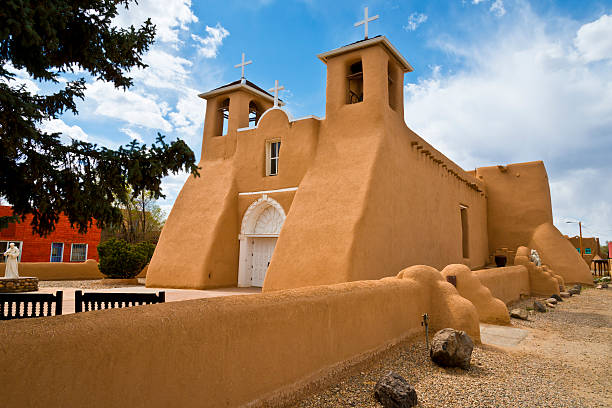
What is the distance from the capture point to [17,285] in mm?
12859

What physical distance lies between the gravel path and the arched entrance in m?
7.71

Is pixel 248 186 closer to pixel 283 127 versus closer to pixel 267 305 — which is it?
pixel 283 127

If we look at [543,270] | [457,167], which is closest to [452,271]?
[543,270]

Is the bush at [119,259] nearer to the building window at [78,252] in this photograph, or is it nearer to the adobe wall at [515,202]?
the building window at [78,252]

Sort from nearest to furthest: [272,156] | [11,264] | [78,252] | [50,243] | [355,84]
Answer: [11,264]
[272,156]
[355,84]
[50,243]
[78,252]

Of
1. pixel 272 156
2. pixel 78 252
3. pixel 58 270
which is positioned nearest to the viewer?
pixel 272 156

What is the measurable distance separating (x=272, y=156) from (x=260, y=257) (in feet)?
12.5

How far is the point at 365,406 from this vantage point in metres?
3.99

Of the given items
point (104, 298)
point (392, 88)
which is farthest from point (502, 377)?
point (392, 88)

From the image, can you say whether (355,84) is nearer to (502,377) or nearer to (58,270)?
(502,377)

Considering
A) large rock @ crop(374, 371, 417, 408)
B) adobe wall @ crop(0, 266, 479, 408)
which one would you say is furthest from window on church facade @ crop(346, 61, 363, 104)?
large rock @ crop(374, 371, 417, 408)

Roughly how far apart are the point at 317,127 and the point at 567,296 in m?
12.1

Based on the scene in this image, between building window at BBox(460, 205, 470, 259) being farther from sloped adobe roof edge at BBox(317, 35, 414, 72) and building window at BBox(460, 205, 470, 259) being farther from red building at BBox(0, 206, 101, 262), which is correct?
red building at BBox(0, 206, 101, 262)

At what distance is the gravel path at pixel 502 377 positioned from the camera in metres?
4.23
